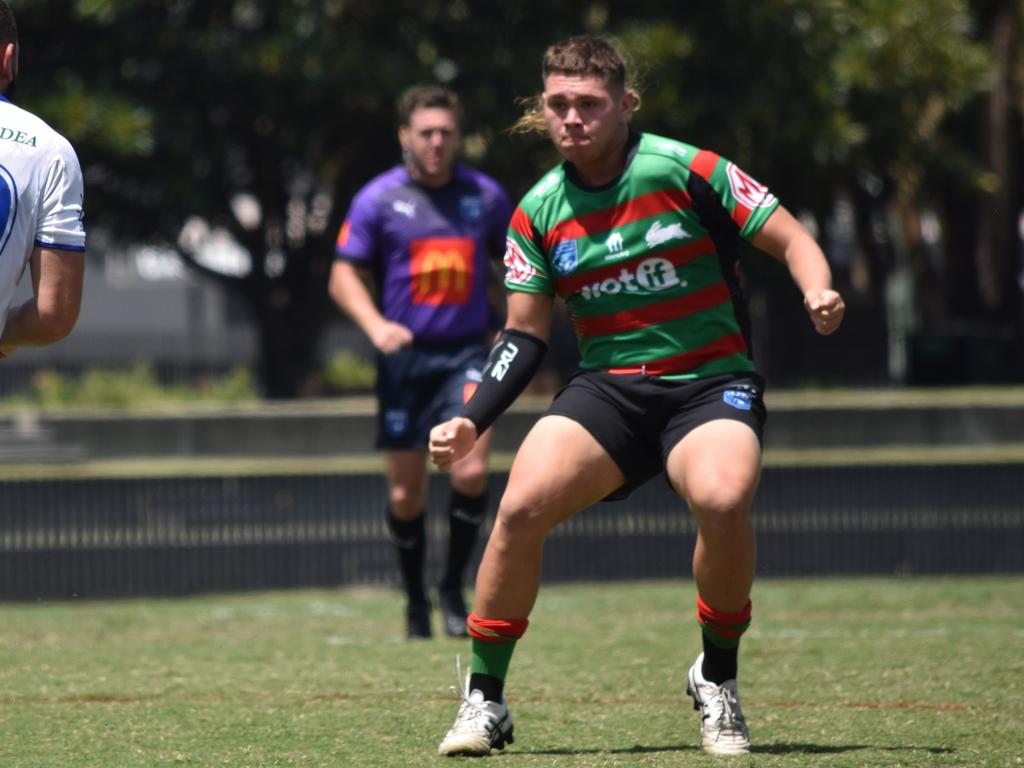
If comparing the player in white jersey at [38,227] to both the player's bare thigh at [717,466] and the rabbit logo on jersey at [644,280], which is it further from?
the player's bare thigh at [717,466]

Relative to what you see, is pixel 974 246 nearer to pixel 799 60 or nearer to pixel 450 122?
pixel 799 60

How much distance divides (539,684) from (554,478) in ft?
5.66

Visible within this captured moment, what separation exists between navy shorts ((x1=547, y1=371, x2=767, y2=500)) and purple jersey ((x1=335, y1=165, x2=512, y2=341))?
9.26 ft

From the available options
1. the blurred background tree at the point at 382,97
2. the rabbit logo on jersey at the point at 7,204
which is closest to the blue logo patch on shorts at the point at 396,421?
the rabbit logo on jersey at the point at 7,204

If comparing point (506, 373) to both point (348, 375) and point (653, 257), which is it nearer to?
point (653, 257)

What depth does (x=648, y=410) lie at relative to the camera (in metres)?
4.99

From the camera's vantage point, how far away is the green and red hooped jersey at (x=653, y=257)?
5016 millimetres

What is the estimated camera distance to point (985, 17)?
80.2ft

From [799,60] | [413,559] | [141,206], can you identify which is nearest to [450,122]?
[413,559]

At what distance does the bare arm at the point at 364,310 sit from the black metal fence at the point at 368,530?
8.46ft

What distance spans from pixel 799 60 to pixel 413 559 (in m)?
11.8

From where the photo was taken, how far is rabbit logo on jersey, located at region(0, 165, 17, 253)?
4176 millimetres

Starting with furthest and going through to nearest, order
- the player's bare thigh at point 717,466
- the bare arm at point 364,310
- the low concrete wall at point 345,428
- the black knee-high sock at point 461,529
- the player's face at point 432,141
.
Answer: the low concrete wall at point 345,428 < the black knee-high sock at point 461,529 < the player's face at point 432,141 < the bare arm at point 364,310 < the player's bare thigh at point 717,466

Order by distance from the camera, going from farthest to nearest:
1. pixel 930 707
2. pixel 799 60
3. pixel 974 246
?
pixel 974 246 < pixel 799 60 < pixel 930 707
